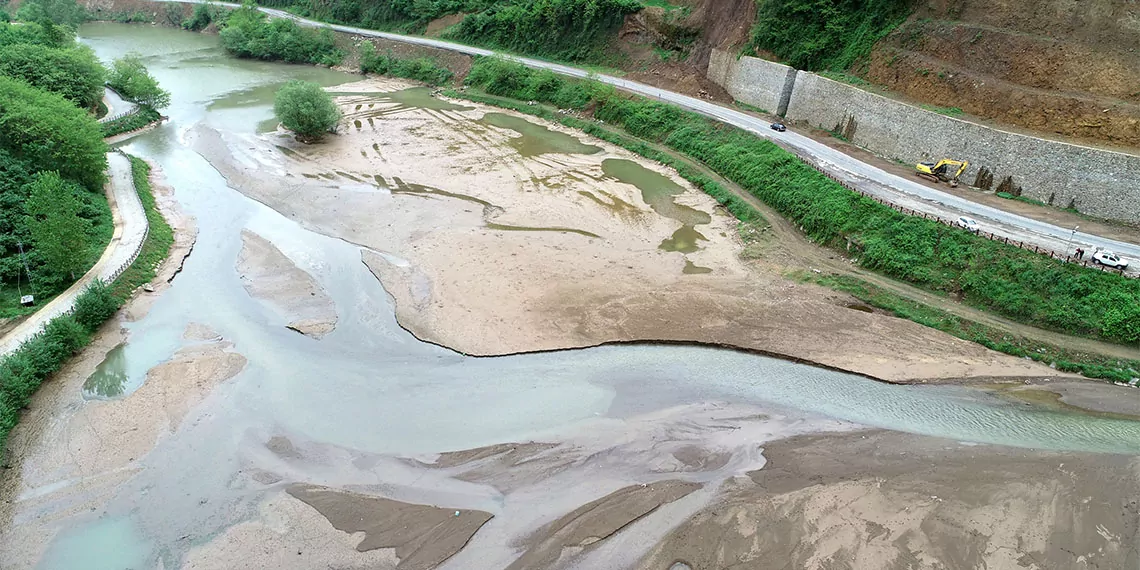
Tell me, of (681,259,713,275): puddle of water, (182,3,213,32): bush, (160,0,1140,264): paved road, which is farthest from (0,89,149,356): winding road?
(182,3,213,32): bush

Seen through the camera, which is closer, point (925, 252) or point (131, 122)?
point (925, 252)

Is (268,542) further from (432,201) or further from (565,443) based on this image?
(432,201)

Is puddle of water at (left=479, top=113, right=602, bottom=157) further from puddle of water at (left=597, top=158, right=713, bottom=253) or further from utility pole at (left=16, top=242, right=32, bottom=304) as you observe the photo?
utility pole at (left=16, top=242, right=32, bottom=304)

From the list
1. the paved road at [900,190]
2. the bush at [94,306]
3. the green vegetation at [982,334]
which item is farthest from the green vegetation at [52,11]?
the green vegetation at [982,334]

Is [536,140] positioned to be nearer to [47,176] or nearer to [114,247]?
[114,247]

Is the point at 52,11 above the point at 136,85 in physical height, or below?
above

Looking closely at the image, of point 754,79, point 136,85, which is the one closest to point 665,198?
point 754,79
